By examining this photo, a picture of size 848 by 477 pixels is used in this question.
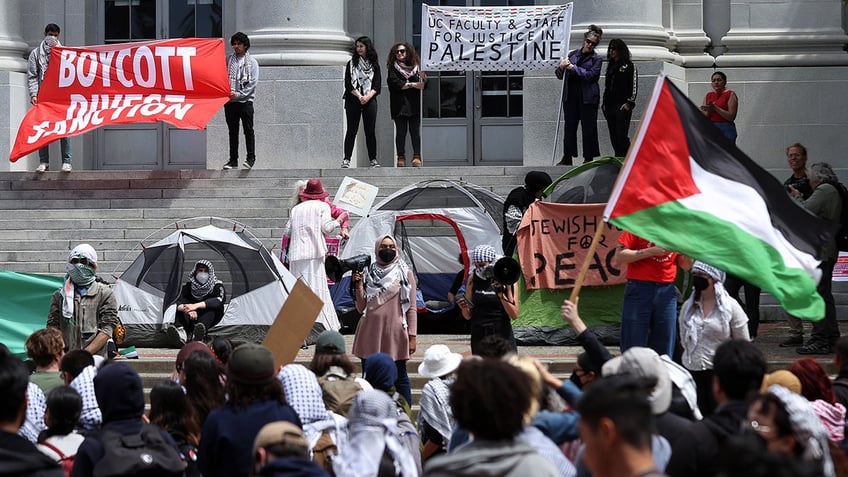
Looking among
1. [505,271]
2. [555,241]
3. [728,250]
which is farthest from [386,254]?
[728,250]

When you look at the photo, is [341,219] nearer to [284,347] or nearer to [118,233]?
[118,233]

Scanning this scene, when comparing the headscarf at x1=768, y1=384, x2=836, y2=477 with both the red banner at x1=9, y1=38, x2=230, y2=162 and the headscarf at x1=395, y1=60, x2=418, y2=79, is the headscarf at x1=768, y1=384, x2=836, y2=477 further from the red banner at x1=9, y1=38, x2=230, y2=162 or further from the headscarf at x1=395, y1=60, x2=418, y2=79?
the headscarf at x1=395, y1=60, x2=418, y2=79

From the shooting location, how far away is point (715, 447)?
643 centimetres

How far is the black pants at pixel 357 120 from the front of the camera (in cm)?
1953

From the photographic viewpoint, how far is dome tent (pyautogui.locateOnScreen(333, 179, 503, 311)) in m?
16.5

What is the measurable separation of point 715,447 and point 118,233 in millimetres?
12704

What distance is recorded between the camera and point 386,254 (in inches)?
478

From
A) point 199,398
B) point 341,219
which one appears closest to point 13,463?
point 199,398

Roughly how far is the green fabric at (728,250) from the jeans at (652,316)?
2.91 metres

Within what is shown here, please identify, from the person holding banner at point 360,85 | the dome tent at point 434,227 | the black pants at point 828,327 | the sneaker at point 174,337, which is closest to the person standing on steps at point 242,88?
the person holding banner at point 360,85

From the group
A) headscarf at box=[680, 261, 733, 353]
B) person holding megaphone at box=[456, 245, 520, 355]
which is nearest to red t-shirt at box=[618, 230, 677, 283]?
headscarf at box=[680, 261, 733, 353]

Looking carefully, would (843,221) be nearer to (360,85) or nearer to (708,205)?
(708,205)

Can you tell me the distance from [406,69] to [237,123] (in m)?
2.24

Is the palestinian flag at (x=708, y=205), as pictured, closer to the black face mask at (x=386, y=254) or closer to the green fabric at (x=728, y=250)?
the green fabric at (x=728, y=250)
